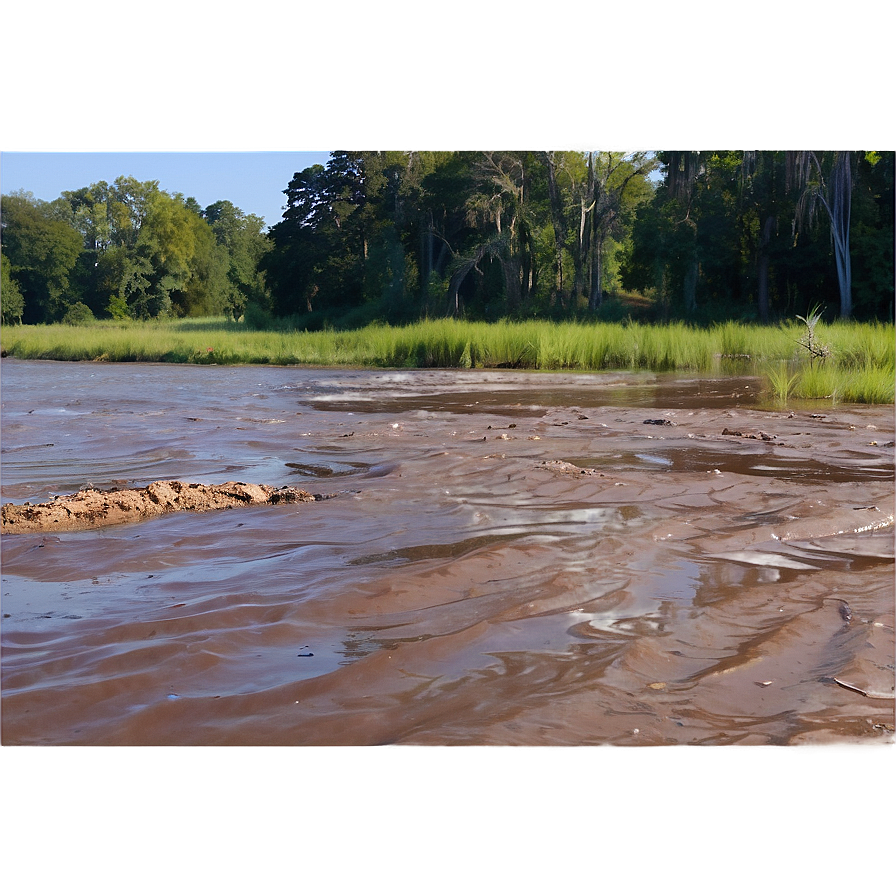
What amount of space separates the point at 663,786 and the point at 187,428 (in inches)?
176

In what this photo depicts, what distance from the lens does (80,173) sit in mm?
2588

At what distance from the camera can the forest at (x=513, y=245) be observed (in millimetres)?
3326

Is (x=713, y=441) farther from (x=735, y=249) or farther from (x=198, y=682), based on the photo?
(x=198, y=682)

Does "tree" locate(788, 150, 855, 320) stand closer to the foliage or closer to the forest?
the forest

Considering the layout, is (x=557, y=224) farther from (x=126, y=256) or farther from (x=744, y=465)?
(x=126, y=256)

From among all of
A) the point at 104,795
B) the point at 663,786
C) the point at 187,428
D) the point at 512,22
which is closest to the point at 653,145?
the point at 512,22

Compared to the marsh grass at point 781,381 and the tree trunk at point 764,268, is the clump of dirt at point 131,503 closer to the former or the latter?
the tree trunk at point 764,268

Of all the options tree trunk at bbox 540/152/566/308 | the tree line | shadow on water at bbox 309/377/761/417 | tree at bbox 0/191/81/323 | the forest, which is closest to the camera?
tree at bbox 0/191/81/323

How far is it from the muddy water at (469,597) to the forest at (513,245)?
77 cm


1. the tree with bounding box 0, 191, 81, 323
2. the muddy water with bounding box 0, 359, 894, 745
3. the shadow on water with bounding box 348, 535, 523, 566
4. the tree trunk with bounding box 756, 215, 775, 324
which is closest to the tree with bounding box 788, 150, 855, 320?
the tree trunk with bounding box 756, 215, 775, 324

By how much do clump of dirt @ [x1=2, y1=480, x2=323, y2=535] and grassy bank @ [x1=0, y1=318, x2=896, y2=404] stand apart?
0.73 m

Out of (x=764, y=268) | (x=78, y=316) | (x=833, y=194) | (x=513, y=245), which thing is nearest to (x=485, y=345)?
(x=513, y=245)

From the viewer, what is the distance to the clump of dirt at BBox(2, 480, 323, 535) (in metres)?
3.03

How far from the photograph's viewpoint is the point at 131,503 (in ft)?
10.5
